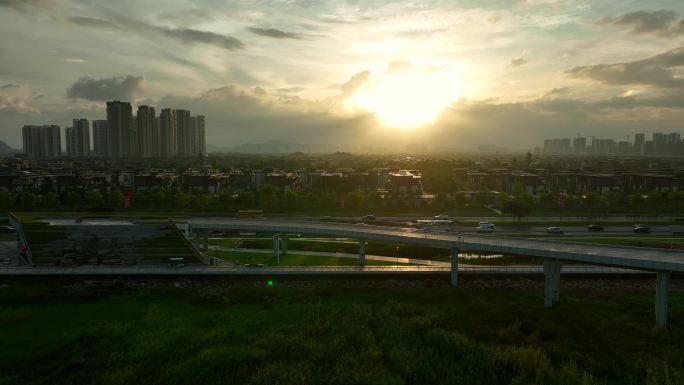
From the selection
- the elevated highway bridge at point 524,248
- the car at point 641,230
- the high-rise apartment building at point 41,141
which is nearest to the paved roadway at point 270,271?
the elevated highway bridge at point 524,248

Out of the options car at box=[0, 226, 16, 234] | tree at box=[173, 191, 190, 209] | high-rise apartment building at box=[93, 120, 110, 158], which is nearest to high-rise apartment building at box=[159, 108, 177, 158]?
high-rise apartment building at box=[93, 120, 110, 158]

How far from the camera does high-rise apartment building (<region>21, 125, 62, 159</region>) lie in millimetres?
143250

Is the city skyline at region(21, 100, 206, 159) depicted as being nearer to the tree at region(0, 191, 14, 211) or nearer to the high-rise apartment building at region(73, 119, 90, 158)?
the high-rise apartment building at region(73, 119, 90, 158)

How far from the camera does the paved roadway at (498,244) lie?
19.8 metres

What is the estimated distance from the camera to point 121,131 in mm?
129000
